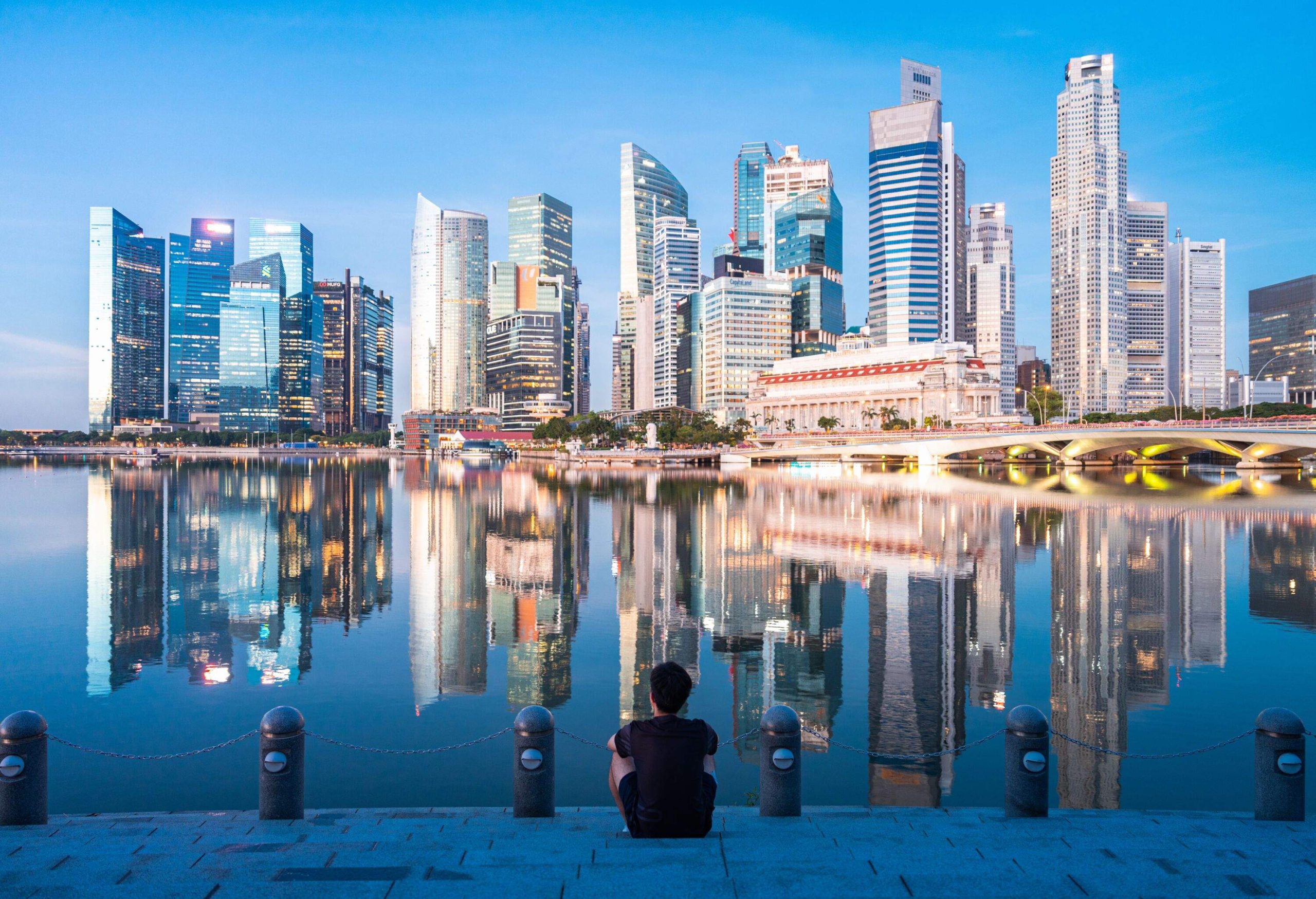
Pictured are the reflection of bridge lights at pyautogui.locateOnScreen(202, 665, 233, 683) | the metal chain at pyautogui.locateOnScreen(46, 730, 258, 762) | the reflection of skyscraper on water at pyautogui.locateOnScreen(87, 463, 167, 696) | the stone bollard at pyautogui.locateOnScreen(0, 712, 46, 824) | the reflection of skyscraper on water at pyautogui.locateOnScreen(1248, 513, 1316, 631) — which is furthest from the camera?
the reflection of skyscraper on water at pyautogui.locateOnScreen(1248, 513, 1316, 631)

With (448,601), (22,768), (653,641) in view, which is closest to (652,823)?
(22,768)

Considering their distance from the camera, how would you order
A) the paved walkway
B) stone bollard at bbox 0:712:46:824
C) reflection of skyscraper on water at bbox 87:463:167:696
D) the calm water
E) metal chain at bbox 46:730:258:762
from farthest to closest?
reflection of skyscraper on water at bbox 87:463:167:696, the calm water, metal chain at bbox 46:730:258:762, stone bollard at bbox 0:712:46:824, the paved walkway

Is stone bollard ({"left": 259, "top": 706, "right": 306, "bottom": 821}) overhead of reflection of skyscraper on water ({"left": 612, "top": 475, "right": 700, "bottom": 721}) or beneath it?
overhead

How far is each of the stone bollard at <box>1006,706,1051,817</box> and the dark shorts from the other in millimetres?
2946

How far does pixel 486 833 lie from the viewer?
318 inches

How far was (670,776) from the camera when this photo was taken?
23.9 ft

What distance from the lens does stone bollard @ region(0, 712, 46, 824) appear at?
8.01 meters

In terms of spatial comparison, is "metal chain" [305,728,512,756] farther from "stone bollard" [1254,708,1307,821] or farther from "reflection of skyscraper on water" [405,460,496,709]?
"stone bollard" [1254,708,1307,821]

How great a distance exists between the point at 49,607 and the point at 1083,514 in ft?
158

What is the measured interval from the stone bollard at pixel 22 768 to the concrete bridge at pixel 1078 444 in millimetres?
101844

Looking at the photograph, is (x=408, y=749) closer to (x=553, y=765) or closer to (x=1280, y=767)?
(x=553, y=765)

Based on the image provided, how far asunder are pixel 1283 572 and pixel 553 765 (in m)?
32.0

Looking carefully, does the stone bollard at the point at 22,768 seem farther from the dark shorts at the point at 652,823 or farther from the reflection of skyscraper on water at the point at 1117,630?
the reflection of skyscraper on water at the point at 1117,630

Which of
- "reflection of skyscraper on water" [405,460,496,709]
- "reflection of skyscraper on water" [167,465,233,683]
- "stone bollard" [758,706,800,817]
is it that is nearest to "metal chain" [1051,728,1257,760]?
"stone bollard" [758,706,800,817]
